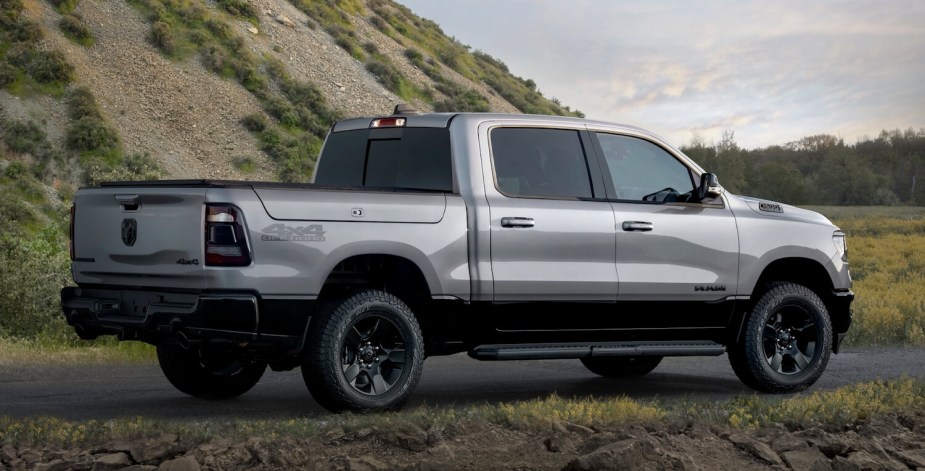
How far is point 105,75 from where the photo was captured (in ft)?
163

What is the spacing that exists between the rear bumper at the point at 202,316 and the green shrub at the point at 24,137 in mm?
37687

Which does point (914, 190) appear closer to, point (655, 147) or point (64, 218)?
point (64, 218)

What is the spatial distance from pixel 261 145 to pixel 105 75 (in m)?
6.99

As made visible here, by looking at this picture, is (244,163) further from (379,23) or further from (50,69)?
(379,23)

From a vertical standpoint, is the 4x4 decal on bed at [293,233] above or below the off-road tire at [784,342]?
above

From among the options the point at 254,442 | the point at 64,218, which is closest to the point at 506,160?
the point at 254,442

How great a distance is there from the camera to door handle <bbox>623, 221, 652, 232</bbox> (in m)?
9.07

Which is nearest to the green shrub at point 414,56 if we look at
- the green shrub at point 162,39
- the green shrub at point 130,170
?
the green shrub at point 162,39

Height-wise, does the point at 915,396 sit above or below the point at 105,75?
below

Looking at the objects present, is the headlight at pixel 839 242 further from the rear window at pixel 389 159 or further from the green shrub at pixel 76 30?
the green shrub at pixel 76 30

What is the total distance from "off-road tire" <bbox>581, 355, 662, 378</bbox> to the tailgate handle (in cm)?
486

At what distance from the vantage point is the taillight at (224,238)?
737 centimetres

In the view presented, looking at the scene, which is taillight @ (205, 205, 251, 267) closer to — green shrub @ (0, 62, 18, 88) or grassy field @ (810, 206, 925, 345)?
grassy field @ (810, 206, 925, 345)

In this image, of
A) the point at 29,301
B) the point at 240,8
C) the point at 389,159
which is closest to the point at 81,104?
the point at 240,8
